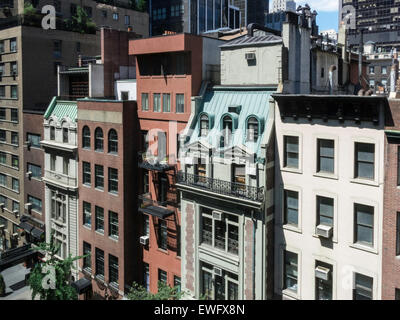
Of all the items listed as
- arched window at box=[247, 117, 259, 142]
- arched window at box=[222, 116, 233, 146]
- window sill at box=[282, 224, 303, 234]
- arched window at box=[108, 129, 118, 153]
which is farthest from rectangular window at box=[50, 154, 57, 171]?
window sill at box=[282, 224, 303, 234]

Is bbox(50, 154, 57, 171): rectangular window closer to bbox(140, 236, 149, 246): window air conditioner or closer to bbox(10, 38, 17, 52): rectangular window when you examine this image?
bbox(140, 236, 149, 246): window air conditioner

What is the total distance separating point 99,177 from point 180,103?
35.9ft

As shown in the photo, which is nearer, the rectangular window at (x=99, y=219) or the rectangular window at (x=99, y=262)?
the rectangular window at (x=99, y=219)

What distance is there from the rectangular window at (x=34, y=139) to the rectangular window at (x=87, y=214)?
1260 cm

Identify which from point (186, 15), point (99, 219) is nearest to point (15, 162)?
point (99, 219)

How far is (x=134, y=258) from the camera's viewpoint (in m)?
34.3

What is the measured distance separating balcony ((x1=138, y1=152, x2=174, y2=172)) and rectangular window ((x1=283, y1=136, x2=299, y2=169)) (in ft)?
30.3

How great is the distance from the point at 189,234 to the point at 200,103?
9190 mm

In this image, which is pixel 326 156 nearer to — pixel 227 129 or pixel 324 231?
pixel 324 231

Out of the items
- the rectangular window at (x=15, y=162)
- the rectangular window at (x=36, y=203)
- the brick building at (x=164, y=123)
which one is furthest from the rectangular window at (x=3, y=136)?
the brick building at (x=164, y=123)

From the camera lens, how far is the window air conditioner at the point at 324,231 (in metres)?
21.8

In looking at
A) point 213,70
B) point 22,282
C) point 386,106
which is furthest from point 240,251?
point 22,282

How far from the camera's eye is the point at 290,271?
2434 centimetres

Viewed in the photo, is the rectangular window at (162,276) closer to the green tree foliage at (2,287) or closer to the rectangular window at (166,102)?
the rectangular window at (166,102)
